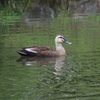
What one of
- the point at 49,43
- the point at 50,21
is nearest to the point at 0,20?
the point at 50,21

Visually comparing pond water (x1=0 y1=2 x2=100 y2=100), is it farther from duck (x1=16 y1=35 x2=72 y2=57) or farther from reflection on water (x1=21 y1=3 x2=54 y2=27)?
duck (x1=16 y1=35 x2=72 y2=57)

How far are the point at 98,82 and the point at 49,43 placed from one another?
249 inches

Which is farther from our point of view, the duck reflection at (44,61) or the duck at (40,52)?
the duck at (40,52)

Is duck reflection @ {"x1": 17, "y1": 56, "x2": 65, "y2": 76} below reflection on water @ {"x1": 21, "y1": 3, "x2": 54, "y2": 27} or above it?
below

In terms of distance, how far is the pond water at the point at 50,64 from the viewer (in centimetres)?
857

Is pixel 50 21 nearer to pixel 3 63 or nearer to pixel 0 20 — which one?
pixel 0 20

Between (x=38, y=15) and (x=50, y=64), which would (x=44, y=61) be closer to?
(x=50, y=64)

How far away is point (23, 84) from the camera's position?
29.8 feet

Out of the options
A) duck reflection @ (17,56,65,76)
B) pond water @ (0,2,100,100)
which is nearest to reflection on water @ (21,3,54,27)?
pond water @ (0,2,100,100)

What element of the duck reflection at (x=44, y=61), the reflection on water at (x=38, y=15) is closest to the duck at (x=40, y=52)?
the duck reflection at (x=44, y=61)

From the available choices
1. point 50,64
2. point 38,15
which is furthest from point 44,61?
point 38,15

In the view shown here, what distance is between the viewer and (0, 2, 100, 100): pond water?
8570 mm

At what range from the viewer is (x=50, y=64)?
1187 cm

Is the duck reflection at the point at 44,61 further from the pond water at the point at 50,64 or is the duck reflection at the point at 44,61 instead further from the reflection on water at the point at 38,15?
the reflection on water at the point at 38,15
